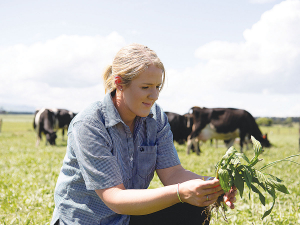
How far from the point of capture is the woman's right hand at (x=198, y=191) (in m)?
2.05

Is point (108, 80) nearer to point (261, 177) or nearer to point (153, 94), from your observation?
point (153, 94)

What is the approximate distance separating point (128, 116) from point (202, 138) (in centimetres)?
1066

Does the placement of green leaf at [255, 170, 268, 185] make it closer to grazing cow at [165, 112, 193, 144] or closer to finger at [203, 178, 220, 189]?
finger at [203, 178, 220, 189]

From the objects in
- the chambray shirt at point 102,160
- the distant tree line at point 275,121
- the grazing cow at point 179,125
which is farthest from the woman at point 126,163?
the distant tree line at point 275,121

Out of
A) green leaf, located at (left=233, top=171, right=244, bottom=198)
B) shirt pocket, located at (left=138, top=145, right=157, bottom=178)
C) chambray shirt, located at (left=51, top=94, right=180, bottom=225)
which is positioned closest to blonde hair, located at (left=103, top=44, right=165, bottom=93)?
chambray shirt, located at (left=51, top=94, right=180, bottom=225)

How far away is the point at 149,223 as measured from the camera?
2.66 metres

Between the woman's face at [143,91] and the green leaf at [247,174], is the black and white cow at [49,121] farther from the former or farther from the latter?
the green leaf at [247,174]

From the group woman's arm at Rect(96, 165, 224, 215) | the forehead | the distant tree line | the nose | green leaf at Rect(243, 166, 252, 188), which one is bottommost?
the distant tree line

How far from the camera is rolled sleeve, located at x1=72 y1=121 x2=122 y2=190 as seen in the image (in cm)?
228

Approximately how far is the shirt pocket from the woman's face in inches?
15.2

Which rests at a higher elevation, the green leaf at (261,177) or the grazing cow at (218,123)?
the green leaf at (261,177)

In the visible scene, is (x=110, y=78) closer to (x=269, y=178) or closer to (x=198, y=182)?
(x=198, y=182)

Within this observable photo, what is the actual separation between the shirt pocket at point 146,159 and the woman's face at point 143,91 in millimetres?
386

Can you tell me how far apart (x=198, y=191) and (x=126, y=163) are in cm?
78
